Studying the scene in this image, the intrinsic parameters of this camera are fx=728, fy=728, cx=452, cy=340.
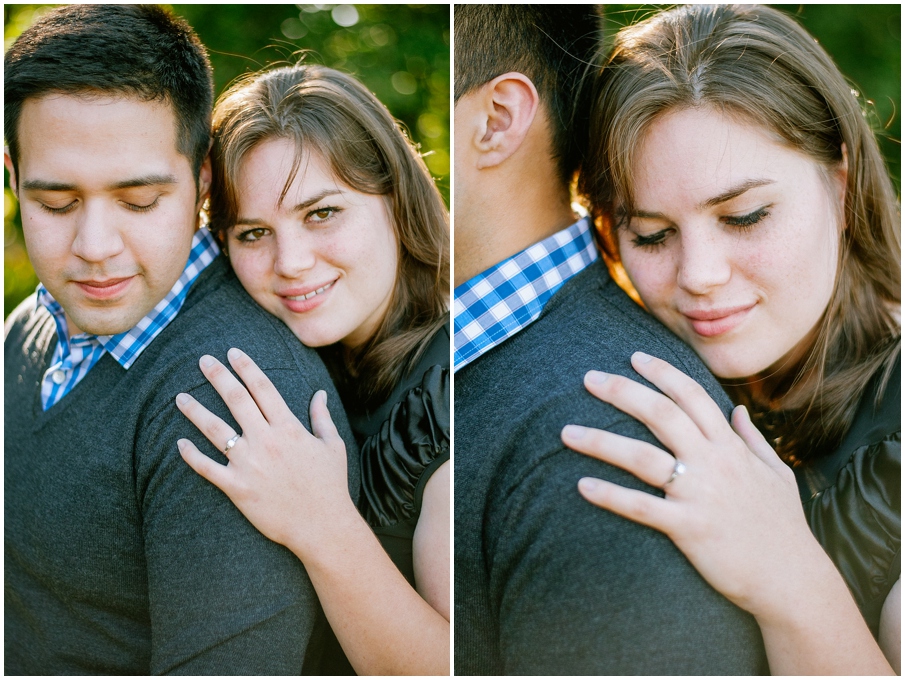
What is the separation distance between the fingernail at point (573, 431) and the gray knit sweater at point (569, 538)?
0.06 feet

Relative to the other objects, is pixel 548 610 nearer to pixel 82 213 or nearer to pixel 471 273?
pixel 471 273

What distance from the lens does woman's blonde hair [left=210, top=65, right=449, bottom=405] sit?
1710 mm

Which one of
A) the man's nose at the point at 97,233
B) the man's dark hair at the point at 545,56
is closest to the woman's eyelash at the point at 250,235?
the man's nose at the point at 97,233

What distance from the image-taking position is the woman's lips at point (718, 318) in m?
1.61

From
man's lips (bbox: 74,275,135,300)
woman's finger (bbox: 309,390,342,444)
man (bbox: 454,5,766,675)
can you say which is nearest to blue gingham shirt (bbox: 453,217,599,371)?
man (bbox: 454,5,766,675)

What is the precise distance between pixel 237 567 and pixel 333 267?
706mm

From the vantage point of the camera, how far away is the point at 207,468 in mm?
1530

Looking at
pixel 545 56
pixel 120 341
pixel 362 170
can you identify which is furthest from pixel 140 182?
pixel 545 56

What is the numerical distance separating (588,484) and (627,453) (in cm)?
10

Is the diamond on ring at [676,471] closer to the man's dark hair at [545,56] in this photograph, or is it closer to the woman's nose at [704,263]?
the woman's nose at [704,263]

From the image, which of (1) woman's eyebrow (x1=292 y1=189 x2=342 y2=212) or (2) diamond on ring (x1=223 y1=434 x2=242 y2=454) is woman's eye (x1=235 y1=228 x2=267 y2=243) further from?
(2) diamond on ring (x1=223 y1=434 x2=242 y2=454)

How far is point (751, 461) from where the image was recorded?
4.85ft

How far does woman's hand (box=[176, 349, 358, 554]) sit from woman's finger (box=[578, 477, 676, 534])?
586 millimetres

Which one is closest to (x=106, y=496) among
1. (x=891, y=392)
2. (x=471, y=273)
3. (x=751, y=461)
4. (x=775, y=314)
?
(x=471, y=273)
